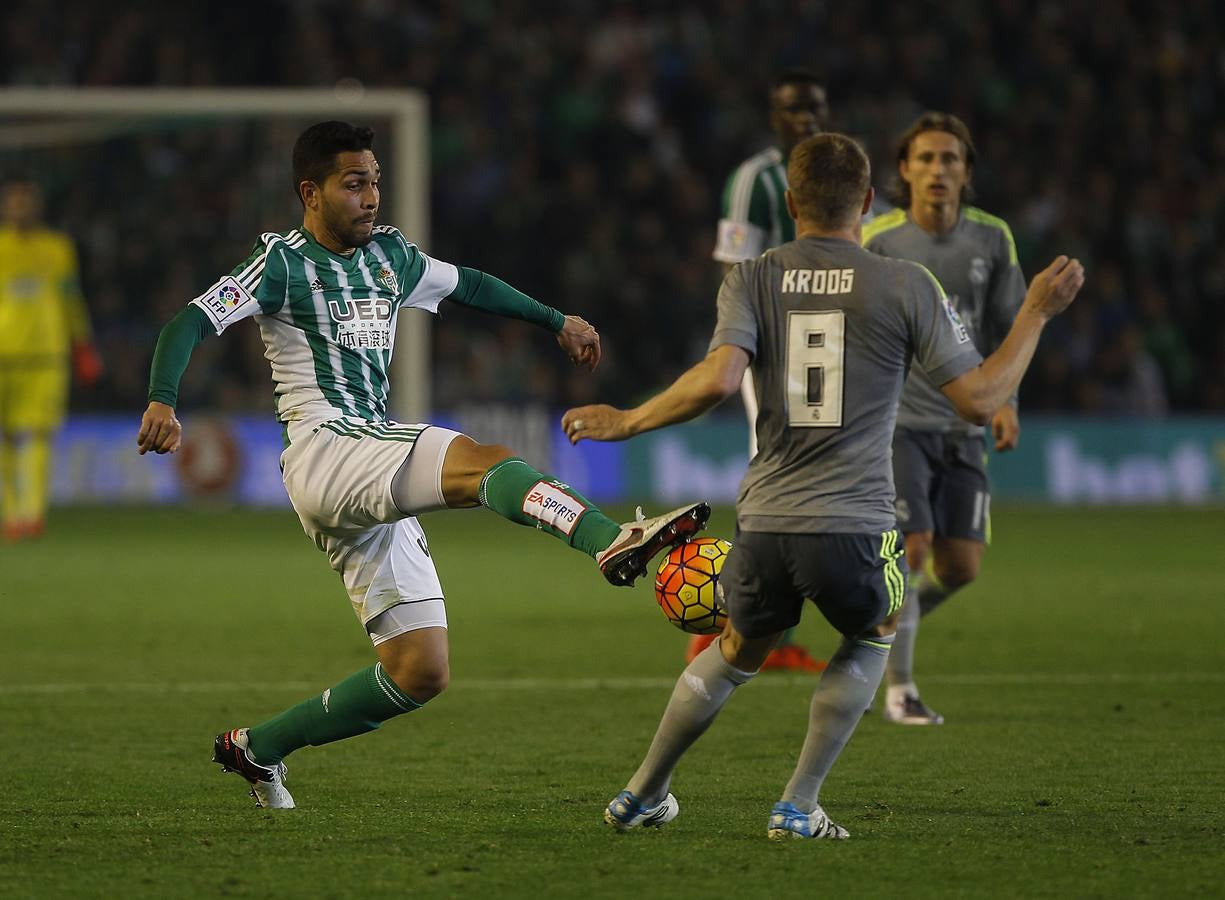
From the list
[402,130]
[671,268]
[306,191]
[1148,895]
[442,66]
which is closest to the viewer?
[1148,895]

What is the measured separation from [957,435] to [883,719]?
3.50 ft

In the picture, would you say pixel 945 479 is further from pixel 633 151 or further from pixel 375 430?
pixel 633 151

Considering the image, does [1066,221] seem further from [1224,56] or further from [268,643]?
[268,643]

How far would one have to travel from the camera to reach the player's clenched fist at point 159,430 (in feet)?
15.5

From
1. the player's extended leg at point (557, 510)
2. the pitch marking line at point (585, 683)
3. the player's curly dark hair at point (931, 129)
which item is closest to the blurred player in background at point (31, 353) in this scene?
the pitch marking line at point (585, 683)

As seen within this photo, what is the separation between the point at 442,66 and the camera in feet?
68.2

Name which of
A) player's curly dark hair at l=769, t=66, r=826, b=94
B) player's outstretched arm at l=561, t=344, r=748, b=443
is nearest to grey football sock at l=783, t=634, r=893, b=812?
player's outstretched arm at l=561, t=344, r=748, b=443

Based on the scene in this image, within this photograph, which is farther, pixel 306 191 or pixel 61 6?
pixel 61 6

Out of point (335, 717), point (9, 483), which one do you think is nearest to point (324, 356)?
point (335, 717)

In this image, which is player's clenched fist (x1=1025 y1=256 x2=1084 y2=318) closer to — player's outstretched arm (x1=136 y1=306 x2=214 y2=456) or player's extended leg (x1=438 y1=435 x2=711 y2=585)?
player's extended leg (x1=438 y1=435 x2=711 y2=585)

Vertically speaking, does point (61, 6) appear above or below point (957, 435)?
above

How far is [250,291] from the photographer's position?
16.6 feet

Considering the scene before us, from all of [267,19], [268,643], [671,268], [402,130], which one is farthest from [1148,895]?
[267,19]

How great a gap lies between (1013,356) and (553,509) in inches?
45.8
